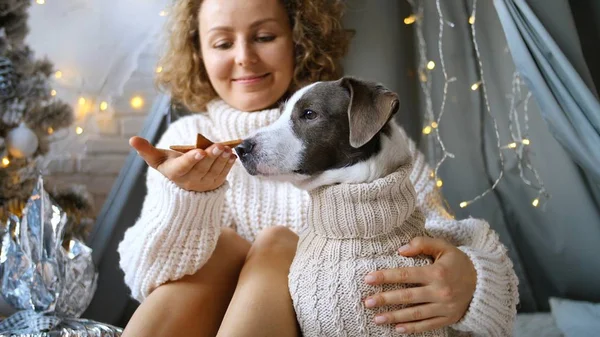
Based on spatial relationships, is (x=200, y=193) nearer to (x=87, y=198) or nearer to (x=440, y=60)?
(x=87, y=198)

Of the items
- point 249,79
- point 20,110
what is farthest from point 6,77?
point 249,79

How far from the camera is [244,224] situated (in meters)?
1.57

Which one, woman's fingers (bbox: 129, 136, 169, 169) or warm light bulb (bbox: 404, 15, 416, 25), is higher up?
warm light bulb (bbox: 404, 15, 416, 25)

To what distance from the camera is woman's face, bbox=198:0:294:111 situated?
5.05 ft

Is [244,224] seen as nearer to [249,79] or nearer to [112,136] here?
[249,79]

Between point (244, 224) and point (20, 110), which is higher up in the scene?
point (20, 110)

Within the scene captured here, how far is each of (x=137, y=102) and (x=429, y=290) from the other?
154 centimetres

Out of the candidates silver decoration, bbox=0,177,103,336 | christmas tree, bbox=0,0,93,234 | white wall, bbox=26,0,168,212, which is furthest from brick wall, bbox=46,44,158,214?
silver decoration, bbox=0,177,103,336

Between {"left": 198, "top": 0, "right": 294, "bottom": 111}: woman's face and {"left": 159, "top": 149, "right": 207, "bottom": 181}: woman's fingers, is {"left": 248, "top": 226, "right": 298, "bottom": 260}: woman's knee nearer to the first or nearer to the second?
{"left": 159, "top": 149, "right": 207, "bottom": 181}: woman's fingers

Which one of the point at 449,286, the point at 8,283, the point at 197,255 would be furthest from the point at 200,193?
the point at 8,283

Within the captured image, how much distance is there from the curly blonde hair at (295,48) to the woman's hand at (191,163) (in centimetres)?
60

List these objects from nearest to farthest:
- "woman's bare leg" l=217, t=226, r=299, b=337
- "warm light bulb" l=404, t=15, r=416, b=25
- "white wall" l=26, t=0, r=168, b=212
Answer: "woman's bare leg" l=217, t=226, r=299, b=337 → "warm light bulb" l=404, t=15, r=416, b=25 → "white wall" l=26, t=0, r=168, b=212

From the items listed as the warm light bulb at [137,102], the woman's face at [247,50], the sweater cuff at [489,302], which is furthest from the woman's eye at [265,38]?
the warm light bulb at [137,102]

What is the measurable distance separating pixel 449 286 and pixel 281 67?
77cm
